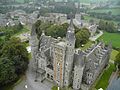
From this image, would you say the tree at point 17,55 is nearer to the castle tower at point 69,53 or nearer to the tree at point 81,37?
the castle tower at point 69,53

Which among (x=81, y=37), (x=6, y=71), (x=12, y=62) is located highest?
(x=12, y=62)

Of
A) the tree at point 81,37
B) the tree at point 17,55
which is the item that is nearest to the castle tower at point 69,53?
the tree at point 17,55

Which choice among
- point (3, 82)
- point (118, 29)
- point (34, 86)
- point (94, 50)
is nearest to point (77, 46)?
point (94, 50)

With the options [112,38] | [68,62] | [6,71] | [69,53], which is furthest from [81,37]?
[6,71]

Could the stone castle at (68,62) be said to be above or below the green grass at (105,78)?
above

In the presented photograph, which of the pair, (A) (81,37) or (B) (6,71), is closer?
(B) (6,71)

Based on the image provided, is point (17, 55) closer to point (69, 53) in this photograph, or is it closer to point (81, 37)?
point (69, 53)
